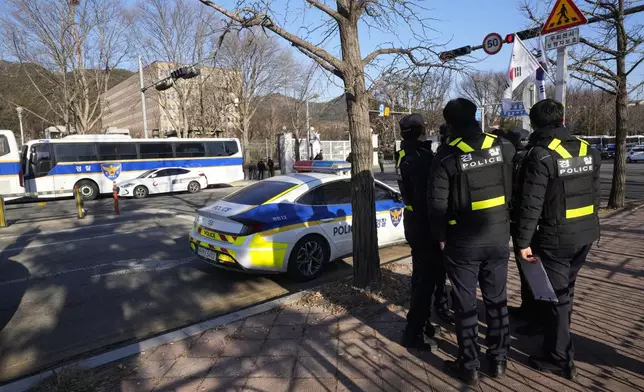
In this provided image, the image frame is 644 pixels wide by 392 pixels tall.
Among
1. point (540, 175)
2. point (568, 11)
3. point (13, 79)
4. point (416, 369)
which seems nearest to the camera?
point (540, 175)

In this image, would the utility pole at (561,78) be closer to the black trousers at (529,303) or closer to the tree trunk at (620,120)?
the black trousers at (529,303)

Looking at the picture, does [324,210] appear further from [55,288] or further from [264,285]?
[55,288]

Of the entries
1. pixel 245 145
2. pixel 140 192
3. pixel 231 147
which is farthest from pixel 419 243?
pixel 245 145

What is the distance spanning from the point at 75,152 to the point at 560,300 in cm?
2034

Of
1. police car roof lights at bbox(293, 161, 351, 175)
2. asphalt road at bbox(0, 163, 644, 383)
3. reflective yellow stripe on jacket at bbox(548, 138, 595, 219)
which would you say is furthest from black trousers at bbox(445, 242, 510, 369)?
police car roof lights at bbox(293, 161, 351, 175)

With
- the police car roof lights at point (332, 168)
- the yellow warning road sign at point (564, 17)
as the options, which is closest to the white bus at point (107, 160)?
the police car roof lights at point (332, 168)

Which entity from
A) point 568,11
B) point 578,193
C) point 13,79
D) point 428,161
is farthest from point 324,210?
point 13,79

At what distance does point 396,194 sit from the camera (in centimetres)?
700

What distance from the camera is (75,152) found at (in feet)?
61.5

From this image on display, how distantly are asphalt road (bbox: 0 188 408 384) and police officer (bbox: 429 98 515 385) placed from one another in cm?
290

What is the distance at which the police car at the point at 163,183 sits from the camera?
1844 cm

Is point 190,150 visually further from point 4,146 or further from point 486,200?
point 486,200

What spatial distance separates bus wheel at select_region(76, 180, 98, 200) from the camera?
18739 millimetres

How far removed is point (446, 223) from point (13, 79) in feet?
113
